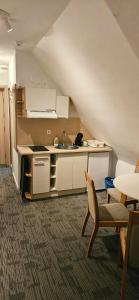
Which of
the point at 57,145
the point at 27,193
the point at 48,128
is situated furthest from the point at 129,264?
the point at 48,128

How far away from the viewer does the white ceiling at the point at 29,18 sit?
205 centimetres

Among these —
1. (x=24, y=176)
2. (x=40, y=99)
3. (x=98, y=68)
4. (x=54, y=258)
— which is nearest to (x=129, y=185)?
(x=54, y=258)

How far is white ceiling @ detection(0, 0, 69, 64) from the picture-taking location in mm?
2049

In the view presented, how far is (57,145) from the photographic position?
4266mm

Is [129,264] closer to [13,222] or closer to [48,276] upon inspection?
[48,276]

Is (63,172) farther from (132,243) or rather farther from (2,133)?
(2,133)

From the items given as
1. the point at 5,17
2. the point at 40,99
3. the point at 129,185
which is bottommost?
the point at 129,185

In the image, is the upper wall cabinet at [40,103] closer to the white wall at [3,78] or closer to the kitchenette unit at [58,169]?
the kitchenette unit at [58,169]

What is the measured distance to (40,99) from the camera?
382 centimetres

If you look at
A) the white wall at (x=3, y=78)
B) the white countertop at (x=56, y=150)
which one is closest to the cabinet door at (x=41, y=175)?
the white countertop at (x=56, y=150)

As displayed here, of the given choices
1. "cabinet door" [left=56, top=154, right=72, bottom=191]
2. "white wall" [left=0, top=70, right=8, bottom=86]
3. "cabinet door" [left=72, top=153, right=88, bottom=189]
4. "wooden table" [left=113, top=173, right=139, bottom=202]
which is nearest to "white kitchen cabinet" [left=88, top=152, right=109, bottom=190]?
"cabinet door" [left=72, top=153, right=88, bottom=189]

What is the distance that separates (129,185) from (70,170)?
1630mm

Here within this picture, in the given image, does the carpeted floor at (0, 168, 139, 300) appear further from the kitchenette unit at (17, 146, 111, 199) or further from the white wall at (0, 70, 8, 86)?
the white wall at (0, 70, 8, 86)

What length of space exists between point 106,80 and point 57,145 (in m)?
1.93
